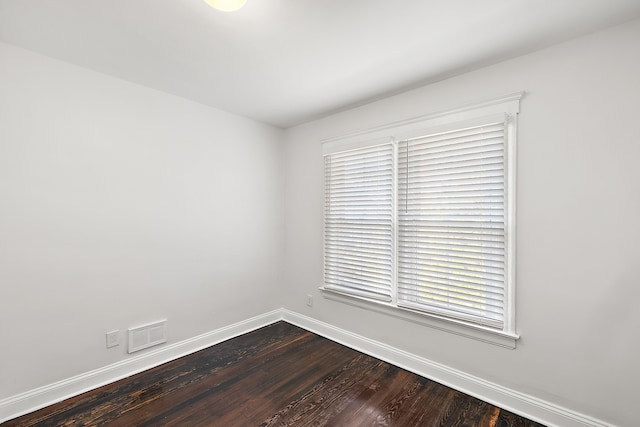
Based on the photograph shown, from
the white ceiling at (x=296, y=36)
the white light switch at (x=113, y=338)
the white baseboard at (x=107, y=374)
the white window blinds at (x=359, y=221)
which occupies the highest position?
the white ceiling at (x=296, y=36)

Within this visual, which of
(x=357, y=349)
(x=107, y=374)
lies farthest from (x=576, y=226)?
(x=107, y=374)

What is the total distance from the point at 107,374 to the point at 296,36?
295cm

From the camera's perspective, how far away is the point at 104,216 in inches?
91.2

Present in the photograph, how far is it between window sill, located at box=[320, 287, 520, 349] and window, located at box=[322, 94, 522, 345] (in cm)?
2

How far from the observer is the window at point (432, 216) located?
2.09 m

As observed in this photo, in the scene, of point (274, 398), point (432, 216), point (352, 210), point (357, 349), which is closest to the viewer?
point (274, 398)

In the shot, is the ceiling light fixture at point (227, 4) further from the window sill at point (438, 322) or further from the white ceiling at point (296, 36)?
the window sill at point (438, 322)

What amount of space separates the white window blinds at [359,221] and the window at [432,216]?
0.03 ft

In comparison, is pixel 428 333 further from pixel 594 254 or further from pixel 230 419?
pixel 230 419

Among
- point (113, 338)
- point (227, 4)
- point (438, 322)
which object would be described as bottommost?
point (113, 338)

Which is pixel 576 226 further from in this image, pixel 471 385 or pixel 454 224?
pixel 471 385

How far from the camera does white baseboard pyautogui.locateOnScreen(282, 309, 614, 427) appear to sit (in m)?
1.83

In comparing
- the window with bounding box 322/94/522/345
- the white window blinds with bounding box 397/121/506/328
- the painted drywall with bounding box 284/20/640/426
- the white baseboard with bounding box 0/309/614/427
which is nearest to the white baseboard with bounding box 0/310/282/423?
the white baseboard with bounding box 0/309/614/427

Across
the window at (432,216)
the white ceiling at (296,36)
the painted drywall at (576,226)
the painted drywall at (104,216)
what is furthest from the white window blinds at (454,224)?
the painted drywall at (104,216)
